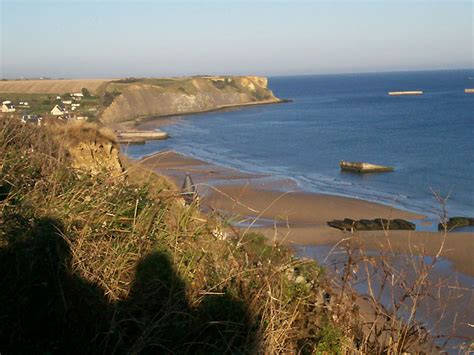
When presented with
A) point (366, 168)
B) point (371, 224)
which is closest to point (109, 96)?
point (366, 168)

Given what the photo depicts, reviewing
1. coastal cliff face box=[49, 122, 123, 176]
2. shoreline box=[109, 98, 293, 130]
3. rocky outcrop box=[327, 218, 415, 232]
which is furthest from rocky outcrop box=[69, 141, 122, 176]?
shoreline box=[109, 98, 293, 130]

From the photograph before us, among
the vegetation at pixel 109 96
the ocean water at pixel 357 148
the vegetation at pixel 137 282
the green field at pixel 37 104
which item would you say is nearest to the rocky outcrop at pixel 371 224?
the ocean water at pixel 357 148

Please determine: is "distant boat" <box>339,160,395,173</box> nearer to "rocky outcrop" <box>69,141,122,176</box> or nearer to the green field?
the green field

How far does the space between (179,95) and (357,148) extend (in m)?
64.9

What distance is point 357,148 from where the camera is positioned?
51875 mm

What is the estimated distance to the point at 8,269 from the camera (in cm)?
386

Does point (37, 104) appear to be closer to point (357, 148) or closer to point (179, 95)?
point (357, 148)

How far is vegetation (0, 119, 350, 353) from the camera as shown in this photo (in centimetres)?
373

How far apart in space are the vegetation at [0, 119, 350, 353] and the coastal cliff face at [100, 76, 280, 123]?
79774mm

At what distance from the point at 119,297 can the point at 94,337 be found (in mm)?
411

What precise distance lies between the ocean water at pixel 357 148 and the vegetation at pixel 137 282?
895 centimetres

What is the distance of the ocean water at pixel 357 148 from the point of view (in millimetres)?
33281

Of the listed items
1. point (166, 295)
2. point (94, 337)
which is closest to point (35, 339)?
point (94, 337)

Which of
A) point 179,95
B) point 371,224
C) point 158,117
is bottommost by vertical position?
point 158,117
